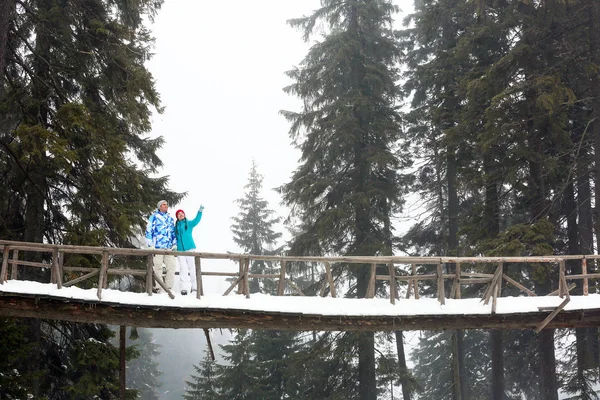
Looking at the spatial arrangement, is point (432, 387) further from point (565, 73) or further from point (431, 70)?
point (565, 73)

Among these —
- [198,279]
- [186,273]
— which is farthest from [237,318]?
[186,273]

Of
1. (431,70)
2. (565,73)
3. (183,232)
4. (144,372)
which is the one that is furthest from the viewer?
(144,372)

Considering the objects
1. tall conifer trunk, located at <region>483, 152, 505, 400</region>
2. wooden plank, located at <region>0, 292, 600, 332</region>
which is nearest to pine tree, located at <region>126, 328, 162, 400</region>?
tall conifer trunk, located at <region>483, 152, 505, 400</region>

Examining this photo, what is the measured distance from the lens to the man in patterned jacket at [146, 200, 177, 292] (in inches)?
412

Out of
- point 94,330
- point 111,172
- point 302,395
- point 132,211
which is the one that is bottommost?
point 302,395

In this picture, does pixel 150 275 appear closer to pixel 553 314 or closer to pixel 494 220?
pixel 553 314

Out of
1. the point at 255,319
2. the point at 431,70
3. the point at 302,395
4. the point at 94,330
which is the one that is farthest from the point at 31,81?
the point at 302,395

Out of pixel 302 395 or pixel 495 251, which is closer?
pixel 495 251

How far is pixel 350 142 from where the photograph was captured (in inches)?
784

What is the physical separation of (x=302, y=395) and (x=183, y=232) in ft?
50.1

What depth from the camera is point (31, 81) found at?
1175cm

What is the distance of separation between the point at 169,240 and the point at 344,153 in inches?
473

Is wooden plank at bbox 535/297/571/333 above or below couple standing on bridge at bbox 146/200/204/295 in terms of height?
below

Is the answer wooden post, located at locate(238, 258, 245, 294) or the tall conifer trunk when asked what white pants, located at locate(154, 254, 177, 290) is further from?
the tall conifer trunk
